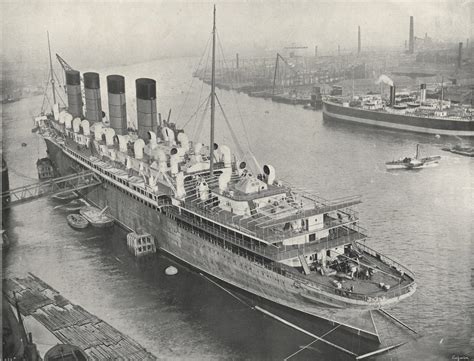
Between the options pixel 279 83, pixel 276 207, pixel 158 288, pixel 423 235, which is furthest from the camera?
pixel 279 83

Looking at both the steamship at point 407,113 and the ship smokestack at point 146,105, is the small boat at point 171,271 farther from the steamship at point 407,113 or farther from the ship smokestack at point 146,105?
the steamship at point 407,113

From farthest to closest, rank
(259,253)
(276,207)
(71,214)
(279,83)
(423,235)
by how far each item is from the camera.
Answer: (279,83), (71,214), (423,235), (276,207), (259,253)

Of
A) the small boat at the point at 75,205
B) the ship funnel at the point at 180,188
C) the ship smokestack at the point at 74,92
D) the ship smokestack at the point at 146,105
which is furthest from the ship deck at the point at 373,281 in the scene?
the ship smokestack at the point at 74,92

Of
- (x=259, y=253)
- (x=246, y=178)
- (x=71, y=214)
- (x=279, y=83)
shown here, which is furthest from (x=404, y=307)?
(x=279, y=83)

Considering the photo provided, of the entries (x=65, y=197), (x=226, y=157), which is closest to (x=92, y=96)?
(x=65, y=197)

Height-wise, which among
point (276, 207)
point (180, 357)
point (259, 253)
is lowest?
point (180, 357)

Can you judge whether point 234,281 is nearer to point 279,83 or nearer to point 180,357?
point 180,357

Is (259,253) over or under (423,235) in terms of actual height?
over

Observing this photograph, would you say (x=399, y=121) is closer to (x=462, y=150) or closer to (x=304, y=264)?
(x=462, y=150)

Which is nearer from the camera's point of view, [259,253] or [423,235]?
[259,253]
